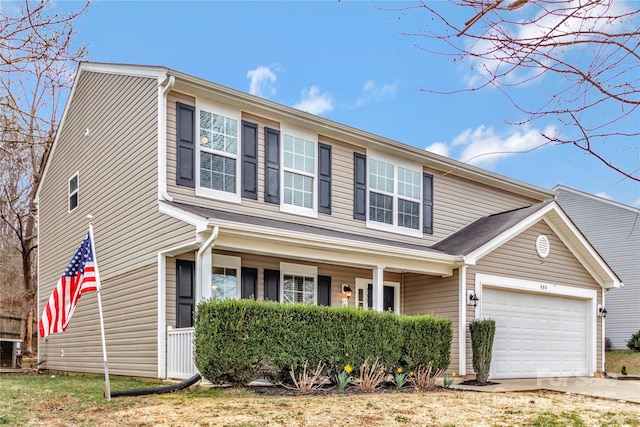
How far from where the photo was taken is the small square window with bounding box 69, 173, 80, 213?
1450 cm

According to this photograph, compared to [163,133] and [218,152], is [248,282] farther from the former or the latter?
[163,133]

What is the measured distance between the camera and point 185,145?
1095cm

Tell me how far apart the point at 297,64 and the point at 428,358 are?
43.5 feet

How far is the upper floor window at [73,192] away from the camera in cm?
1449

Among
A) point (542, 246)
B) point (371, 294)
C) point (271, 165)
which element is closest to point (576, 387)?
point (542, 246)

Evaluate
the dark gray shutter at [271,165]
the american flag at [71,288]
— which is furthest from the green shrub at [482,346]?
the american flag at [71,288]

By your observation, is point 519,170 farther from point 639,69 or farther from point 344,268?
point 639,69

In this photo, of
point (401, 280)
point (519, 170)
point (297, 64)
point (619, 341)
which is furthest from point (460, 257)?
point (619, 341)

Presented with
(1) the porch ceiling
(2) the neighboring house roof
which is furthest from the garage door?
Result: (1) the porch ceiling

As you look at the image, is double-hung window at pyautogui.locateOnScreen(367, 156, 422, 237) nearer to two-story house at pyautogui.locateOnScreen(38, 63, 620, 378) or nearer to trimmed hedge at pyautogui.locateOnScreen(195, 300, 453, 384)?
two-story house at pyautogui.locateOnScreen(38, 63, 620, 378)

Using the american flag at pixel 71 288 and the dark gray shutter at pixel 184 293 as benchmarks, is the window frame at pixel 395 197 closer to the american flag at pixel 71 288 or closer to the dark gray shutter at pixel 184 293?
the dark gray shutter at pixel 184 293

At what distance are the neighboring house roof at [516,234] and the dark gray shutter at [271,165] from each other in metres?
4.26

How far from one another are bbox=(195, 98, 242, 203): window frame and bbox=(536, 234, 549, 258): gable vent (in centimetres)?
764

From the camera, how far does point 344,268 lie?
529 inches
